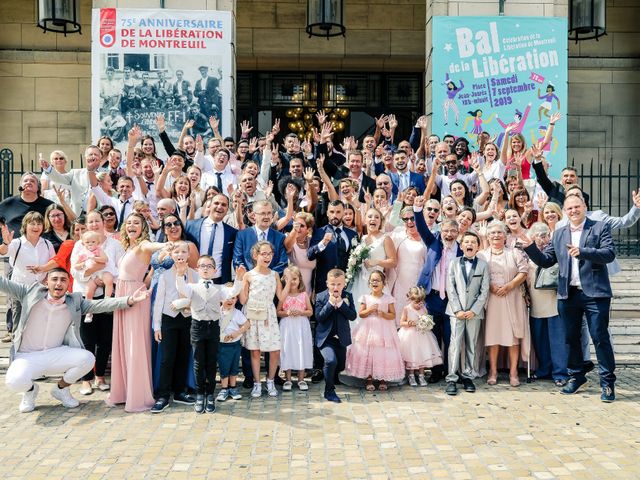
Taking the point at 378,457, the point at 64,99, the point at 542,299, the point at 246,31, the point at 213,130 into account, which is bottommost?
the point at 378,457

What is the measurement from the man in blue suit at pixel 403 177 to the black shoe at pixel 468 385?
336cm

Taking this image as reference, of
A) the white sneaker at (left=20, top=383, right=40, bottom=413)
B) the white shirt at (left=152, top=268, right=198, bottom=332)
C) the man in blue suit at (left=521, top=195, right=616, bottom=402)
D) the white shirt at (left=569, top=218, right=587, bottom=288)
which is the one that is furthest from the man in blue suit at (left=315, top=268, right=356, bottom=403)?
the white sneaker at (left=20, top=383, right=40, bottom=413)

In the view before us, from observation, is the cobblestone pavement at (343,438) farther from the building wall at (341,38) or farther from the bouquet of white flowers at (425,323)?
the building wall at (341,38)

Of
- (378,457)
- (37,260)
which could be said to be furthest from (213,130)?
(378,457)

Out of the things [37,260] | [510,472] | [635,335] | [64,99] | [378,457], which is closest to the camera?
[510,472]

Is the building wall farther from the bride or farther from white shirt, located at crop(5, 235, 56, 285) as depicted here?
white shirt, located at crop(5, 235, 56, 285)

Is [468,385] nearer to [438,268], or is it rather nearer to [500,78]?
[438,268]

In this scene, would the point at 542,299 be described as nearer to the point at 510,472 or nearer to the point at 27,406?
the point at 510,472

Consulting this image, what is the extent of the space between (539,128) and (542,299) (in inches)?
228

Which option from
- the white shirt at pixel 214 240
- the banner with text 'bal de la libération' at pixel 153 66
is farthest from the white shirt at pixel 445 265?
the banner with text 'bal de la libération' at pixel 153 66

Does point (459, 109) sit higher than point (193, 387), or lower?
higher

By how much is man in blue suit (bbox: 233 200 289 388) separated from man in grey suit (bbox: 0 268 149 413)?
49.8 inches

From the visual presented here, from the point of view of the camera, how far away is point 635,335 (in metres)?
9.77

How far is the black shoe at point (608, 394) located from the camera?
7383 millimetres
